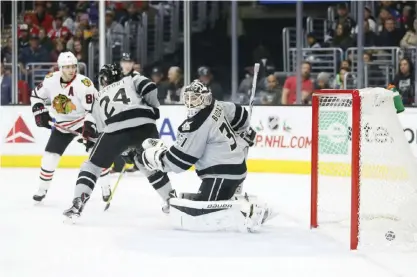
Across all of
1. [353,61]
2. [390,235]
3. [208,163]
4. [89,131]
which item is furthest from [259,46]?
[390,235]

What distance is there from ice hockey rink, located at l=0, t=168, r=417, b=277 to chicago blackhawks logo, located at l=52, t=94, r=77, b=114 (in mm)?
709

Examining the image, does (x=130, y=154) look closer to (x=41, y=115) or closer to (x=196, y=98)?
(x=196, y=98)

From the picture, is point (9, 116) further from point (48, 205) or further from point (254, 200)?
point (254, 200)

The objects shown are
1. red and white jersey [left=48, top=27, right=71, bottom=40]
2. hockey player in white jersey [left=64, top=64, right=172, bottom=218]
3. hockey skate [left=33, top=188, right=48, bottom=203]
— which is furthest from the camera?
red and white jersey [left=48, top=27, right=71, bottom=40]

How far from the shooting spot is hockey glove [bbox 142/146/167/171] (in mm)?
5633

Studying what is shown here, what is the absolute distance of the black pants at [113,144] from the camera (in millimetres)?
6102

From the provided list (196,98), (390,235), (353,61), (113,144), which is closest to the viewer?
(390,235)

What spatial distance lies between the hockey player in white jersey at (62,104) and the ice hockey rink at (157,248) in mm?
275

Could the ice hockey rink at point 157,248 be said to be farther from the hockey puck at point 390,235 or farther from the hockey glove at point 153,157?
the hockey glove at point 153,157

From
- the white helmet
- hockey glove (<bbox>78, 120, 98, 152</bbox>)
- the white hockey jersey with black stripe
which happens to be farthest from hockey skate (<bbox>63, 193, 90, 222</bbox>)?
the white helmet

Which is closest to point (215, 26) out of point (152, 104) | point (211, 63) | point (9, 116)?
point (211, 63)

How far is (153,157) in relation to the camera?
18.6 ft

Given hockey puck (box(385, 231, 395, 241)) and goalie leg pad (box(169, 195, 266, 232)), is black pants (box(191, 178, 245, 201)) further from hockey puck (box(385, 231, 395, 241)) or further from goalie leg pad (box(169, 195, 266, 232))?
hockey puck (box(385, 231, 395, 241))

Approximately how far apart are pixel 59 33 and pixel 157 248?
7217mm
